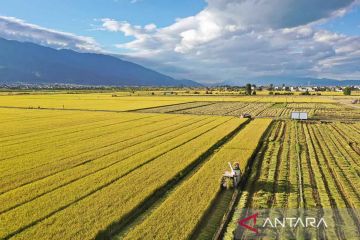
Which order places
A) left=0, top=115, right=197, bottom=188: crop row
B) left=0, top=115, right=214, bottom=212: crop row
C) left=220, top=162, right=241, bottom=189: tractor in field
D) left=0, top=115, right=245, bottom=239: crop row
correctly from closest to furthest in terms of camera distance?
1. left=0, top=115, right=245, bottom=239: crop row
2. left=0, top=115, right=214, bottom=212: crop row
3. left=220, top=162, right=241, bottom=189: tractor in field
4. left=0, top=115, right=197, bottom=188: crop row

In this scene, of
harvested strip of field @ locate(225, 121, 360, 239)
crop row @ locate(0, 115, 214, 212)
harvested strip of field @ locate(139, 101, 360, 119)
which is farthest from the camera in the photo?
harvested strip of field @ locate(139, 101, 360, 119)

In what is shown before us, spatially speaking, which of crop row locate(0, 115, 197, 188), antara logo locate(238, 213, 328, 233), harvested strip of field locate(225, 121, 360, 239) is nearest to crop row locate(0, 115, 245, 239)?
crop row locate(0, 115, 197, 188)

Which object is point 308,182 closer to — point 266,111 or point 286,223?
point 286,223

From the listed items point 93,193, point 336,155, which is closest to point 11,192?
point 93,193

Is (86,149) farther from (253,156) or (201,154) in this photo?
(253,156)

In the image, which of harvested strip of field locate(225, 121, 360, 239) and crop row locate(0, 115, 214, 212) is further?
crop row locate(0, 115, 214, 212)

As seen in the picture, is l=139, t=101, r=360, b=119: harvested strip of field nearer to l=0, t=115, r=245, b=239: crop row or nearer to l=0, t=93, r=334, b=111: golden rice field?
l=0, t=93, r=334, b=111: golden rice field
